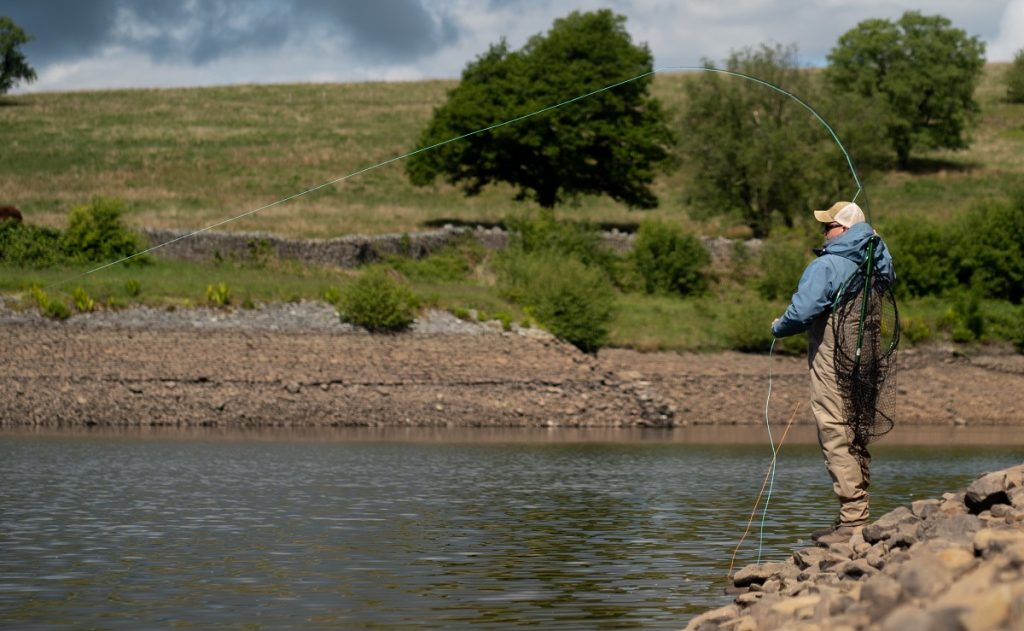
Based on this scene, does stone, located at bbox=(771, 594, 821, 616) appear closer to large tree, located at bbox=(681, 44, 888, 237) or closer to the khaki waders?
the khaki waders


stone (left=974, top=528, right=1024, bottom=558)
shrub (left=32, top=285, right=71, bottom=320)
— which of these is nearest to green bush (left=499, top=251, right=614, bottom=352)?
shrub (left=32, top=285, right=71, bottom=320)

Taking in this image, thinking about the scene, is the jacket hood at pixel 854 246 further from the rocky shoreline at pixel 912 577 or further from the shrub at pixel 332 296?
the shrub at pixel 332 296

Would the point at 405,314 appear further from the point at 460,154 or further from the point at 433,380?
the point at 460,154

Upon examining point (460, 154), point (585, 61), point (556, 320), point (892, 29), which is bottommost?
point (556, 320)

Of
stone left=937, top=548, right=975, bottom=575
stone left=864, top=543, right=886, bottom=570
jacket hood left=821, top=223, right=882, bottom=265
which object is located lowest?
stone left=864, top=543, right=886, bottom=570

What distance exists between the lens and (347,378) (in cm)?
3531

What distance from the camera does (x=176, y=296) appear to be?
37.2 m

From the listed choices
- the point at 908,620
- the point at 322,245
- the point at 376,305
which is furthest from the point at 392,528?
the point at 322,245

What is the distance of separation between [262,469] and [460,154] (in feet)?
109

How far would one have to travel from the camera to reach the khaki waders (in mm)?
11539

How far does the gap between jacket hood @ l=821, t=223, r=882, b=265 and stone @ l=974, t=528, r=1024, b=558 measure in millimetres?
3556

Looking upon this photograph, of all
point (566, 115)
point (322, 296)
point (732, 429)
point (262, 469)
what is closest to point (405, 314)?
point (322, 296)

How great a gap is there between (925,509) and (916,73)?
70.8 metres

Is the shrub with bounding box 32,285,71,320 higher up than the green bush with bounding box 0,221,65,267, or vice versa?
the green bush with bounding box 0,221,65,267
